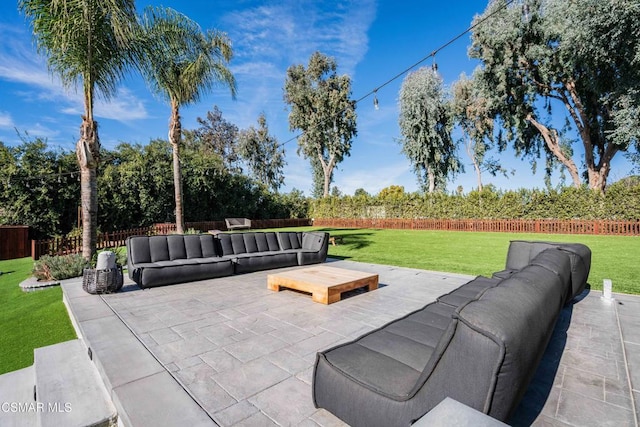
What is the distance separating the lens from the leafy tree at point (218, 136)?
3057 cm

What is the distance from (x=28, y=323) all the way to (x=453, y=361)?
505 centimetres

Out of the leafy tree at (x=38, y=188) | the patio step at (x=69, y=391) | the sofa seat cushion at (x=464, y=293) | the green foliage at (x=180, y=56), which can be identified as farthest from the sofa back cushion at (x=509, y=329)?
the leafy tree at (x=38, y=188)

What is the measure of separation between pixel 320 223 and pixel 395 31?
1668 centimetres

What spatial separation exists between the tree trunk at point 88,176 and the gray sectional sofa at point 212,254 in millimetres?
1556

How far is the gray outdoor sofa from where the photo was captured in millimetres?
1104

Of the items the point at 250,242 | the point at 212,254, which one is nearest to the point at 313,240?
the point at 250,242

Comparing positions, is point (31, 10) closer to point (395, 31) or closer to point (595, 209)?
point (395, 31)

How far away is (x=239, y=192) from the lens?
20.3 meters

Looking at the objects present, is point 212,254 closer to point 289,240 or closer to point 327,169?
point 289,240

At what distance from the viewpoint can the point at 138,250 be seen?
5.33 metres

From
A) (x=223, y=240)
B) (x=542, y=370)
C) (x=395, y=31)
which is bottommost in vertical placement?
(x=542, y=370)

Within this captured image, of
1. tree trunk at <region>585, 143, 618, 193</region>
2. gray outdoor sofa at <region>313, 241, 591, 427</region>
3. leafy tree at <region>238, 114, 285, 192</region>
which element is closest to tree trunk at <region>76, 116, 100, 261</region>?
gray outdoor sofa at <region>313, 241, 591, 427</region>

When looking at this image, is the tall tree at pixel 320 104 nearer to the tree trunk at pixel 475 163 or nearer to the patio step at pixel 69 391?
the tree trunk at pixel 475 163

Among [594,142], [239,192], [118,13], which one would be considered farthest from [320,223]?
[118,13]
